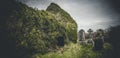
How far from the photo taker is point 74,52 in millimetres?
31703

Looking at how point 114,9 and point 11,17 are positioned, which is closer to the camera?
point 11,17

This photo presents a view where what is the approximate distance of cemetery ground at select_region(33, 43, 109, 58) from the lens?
3072 cm

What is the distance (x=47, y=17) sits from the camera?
1272 inches

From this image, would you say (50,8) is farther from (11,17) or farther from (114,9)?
(114,9)

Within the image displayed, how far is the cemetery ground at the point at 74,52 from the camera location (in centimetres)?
3072

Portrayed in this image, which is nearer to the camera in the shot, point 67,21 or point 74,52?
point 74,52

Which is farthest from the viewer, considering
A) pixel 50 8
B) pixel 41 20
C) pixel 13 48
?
pixel 50 8

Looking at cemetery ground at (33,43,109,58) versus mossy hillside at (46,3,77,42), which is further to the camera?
mossy hillside at (46,3,77,42)

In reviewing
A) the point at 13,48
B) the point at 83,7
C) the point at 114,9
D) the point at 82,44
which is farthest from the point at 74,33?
the point at 13,48

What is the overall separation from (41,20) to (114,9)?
10.6 m

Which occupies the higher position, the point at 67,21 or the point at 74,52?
the point at 67,21

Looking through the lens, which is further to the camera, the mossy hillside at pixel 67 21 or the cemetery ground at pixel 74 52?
the mossy hillside at pixel 67 21

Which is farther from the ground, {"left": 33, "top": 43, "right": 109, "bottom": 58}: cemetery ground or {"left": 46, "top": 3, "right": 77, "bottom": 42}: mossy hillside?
{"left": 46, "top": 3, "right": 77, "bottom": 42}: mossy hillside

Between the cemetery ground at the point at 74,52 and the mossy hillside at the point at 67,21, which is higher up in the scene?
the mossy hillside at the point at 67,21
